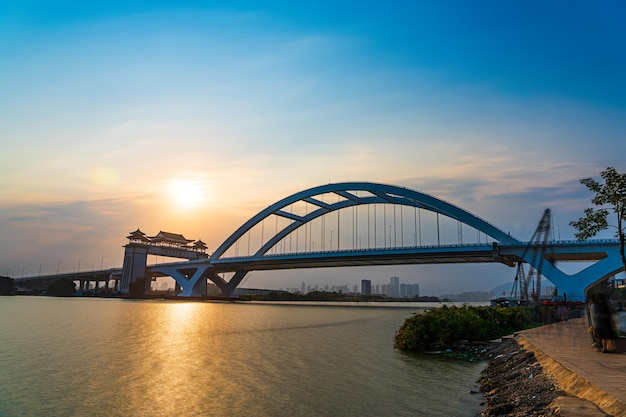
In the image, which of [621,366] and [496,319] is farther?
[496,319]

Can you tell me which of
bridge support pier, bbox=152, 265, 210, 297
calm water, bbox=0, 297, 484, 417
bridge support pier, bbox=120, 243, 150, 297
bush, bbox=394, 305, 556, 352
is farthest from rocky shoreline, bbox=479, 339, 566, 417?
bridge support pier, bbox=120, 243, 150, 297

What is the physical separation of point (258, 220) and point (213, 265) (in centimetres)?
1454

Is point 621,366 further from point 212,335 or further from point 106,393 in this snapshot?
point 212,335

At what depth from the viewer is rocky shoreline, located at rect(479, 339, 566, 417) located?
8164 millimetres

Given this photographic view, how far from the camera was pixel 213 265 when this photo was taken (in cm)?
8962

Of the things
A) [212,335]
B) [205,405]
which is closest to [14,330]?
[212,335]

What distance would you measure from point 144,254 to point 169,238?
12.9 meters

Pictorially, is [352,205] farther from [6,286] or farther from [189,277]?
[6,286]

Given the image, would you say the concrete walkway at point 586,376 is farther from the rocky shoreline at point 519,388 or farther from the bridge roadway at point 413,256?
the bridge roadway at point 413,256

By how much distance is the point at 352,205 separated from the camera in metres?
74.3

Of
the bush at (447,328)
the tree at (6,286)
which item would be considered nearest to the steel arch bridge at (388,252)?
the bush at (447,328)

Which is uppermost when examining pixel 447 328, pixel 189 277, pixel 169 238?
pixel 169 238

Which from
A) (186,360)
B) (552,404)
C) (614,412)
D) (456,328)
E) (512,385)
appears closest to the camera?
(614,412)

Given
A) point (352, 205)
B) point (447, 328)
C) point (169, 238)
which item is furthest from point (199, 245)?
point (447, 328)
